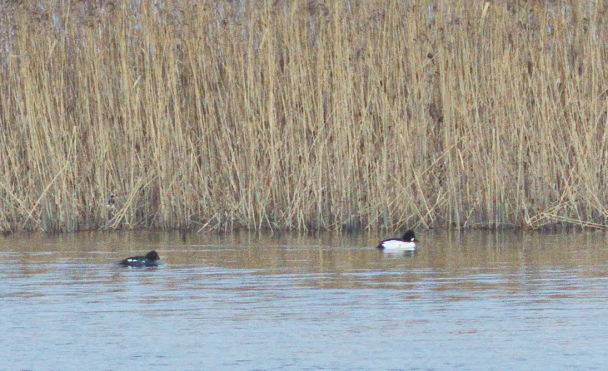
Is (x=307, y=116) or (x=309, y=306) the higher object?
(x=307, y=116)

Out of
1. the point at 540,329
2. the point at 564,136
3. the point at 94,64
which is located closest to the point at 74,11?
the point at 94,64

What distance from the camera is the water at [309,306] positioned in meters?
5.70

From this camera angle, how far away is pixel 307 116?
1186 cm

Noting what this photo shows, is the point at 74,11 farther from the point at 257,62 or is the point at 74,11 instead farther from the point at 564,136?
the point at 564,136

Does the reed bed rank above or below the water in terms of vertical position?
above

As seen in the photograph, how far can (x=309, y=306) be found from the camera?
7168 mm

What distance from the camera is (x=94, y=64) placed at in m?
12.4

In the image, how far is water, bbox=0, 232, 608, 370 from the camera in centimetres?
570

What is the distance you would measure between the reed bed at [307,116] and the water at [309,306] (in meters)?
0.86

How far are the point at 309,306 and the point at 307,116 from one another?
4.85 metres

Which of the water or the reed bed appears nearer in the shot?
→ the water

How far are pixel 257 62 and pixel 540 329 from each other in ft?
20.7

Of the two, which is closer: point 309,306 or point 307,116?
point 309,306

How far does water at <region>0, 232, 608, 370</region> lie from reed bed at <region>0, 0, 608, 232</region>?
34.0 inches
